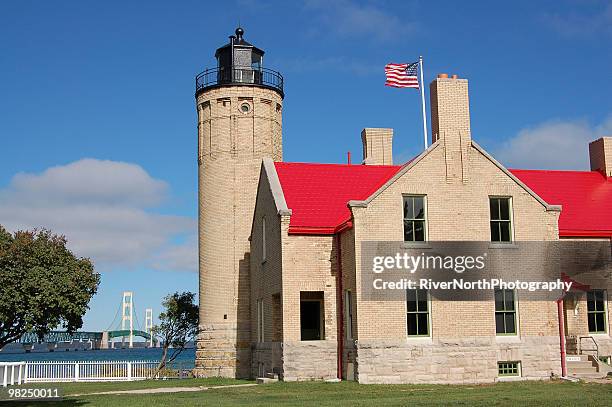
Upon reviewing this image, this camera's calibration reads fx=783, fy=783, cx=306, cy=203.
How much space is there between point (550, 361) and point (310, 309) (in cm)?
912

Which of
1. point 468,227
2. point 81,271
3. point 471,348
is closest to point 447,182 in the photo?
point 468,227

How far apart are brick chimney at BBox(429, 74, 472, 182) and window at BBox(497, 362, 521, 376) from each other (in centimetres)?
639

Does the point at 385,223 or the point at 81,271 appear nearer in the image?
the point at 385,223

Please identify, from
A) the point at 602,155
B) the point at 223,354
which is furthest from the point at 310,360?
the point at 602,155

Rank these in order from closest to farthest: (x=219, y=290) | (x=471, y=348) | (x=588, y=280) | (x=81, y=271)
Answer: (x=471, y=348), (x=588, y=280), (x=81, y=271), (x=219, y=290)

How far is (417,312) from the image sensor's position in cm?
2589

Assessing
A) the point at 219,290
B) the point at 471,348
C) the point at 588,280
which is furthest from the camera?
the point at 219,290

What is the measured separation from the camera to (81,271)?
3231cm

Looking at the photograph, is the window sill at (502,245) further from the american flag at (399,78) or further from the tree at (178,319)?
the tree at (178,319)

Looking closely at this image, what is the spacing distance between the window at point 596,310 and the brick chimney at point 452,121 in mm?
6898

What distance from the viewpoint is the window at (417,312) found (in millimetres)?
25797

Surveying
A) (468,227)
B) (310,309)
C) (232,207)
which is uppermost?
(232,207)

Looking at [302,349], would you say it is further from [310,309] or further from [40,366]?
[40,366]

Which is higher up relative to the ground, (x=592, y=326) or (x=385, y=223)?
(x=385, y=223)
